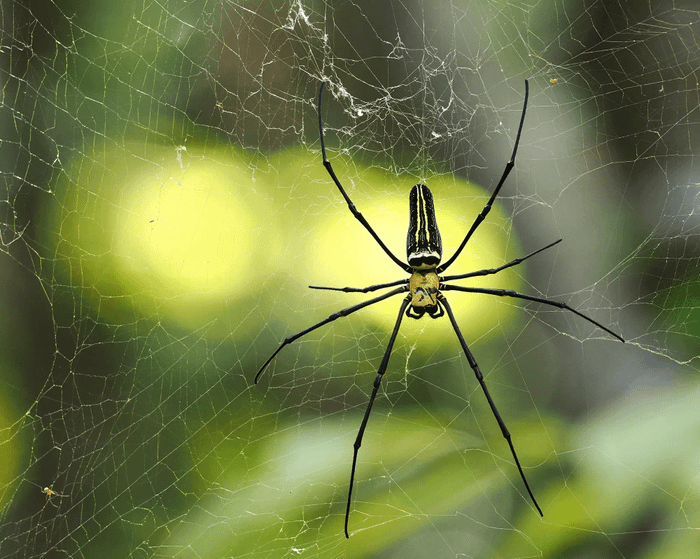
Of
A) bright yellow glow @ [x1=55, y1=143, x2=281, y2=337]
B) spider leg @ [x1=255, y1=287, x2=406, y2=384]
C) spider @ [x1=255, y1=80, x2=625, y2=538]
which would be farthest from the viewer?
bright yellow glow @ [x1=55, y1=143, x2=281, y2=337]

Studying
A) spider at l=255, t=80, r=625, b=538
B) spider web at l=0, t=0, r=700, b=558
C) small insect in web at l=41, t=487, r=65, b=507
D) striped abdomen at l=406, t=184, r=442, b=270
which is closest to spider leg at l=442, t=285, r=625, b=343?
spider at l=255, t=80, r=625, b=538

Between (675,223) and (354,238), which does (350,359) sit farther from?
(675,223)

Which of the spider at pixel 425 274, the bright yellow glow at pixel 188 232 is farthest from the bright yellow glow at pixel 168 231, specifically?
the spider at pixel 425 274

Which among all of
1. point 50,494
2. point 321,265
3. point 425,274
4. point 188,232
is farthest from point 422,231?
point 50,494

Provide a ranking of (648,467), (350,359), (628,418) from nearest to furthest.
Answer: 1. (648,467)
2. (628,418)
3. (350,359)

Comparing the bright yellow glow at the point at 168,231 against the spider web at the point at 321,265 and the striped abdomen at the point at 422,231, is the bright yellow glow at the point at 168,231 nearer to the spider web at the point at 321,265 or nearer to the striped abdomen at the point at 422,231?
the spider web at the point at 321,265

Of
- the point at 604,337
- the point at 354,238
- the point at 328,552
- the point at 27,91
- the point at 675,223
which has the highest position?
the point at 27,91

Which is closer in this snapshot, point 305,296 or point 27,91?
point 27,91

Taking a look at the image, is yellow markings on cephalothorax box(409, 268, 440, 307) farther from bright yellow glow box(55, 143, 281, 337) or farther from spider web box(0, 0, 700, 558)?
bright yellow glow box(55, 143, 281, 337)

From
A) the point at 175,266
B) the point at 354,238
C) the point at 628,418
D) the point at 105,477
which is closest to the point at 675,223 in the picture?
the point at 628,418
